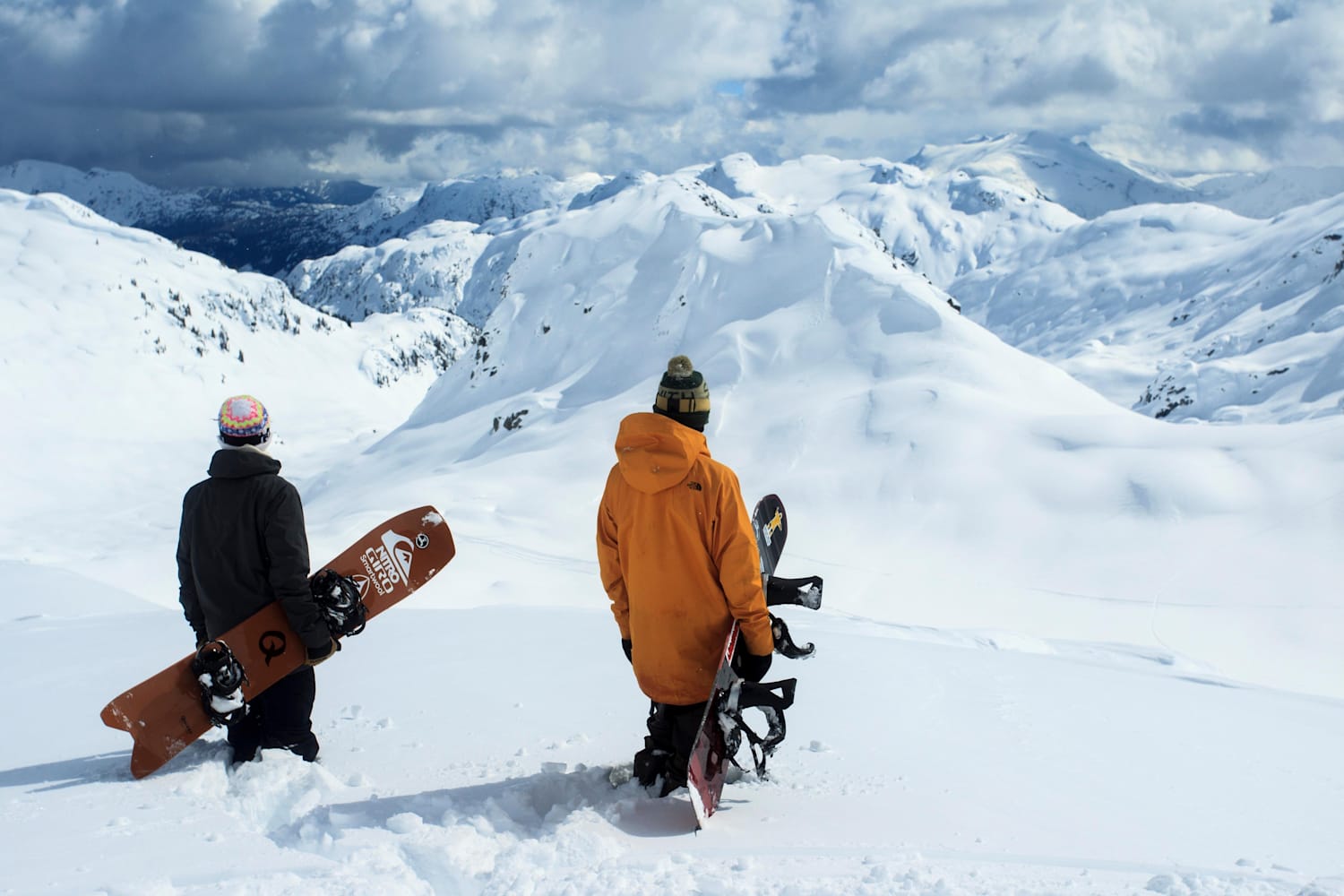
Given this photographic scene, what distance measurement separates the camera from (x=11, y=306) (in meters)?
119

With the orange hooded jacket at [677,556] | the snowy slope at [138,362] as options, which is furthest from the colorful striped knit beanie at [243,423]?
the snowy slope at [138,362]

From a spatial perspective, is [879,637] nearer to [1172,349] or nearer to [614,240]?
[614,240]

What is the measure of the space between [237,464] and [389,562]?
1548 millimetres

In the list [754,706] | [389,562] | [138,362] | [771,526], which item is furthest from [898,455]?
[138,362]

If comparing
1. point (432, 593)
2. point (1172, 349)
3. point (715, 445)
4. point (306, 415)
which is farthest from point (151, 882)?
point (1172, 349)

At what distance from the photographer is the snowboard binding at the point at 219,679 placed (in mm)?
4480

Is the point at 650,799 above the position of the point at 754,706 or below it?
below

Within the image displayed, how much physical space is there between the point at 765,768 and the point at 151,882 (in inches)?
111

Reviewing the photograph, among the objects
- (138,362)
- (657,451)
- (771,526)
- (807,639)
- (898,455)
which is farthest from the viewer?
(138,362)

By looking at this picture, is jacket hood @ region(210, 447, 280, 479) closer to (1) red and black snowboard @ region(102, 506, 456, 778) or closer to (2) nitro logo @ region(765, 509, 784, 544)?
(1) red and black snowboard @ region(102, 506, 456, 778)

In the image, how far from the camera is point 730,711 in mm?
4414

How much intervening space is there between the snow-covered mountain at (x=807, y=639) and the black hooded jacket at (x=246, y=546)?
750 mm

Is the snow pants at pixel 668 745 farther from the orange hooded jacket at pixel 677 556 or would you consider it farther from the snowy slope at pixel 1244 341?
the snowy slope at pixel 1244 341

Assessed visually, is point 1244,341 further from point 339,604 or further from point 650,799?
point 339,604
